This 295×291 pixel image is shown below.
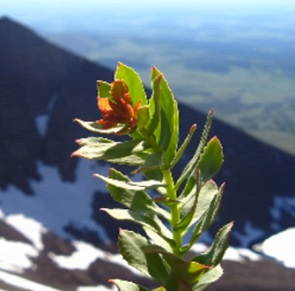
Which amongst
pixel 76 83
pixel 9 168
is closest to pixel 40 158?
pixel 9 168

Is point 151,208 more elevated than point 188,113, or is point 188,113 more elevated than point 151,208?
point 188,113

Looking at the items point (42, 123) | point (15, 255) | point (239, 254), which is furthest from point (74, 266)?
point (42, 123)

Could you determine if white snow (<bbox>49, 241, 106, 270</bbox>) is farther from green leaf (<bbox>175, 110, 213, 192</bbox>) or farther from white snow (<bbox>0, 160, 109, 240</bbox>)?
green leaf (<bbox>175, 110, 213, 192</bbox>)

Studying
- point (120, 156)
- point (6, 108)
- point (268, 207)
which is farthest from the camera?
point (6, 108)

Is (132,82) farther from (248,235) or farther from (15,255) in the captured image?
(248,235)

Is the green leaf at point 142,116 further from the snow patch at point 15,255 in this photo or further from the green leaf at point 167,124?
the snow patch at point 15,255

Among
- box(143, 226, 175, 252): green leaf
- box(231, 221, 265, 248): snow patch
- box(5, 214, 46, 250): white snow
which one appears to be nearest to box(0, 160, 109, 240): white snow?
box(5, 214, 46, 250): white snow

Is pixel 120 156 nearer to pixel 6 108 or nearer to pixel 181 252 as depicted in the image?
pixel 181 252
